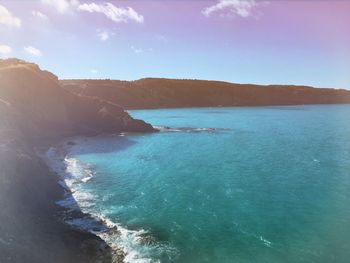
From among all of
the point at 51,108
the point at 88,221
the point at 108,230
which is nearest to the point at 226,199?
the point at 108,230

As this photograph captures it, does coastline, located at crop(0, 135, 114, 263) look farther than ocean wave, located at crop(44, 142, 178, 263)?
No

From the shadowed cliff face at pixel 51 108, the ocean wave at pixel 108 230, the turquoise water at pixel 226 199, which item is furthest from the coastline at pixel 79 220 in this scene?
the shadowed cliff face at pixel 51 108

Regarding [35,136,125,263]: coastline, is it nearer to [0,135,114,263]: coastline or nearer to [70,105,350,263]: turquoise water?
[0,135,114,263]: coastline

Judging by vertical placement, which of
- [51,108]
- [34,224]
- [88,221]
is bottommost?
[88,221]

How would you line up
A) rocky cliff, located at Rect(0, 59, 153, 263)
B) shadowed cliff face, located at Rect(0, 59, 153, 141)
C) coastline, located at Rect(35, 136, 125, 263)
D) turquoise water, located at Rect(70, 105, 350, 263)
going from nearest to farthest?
rocky cliff, located at Rect(0, 59, 153, 263) → coastline, located at Rect(35, 136, 125, 263) → turquoise water, located at Rect(70, 105, 350, 263) → shadowed cliff face, located at Rect(0, 59, 153, 141)

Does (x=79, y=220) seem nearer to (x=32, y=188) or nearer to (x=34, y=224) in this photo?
(x=34, y=224)

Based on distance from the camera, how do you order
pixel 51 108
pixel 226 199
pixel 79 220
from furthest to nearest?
pixel 51 108
pixel 226 199
pixel 79 220

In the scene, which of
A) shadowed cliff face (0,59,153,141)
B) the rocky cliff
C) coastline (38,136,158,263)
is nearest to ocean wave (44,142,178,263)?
coastline (38,136,158,263)
